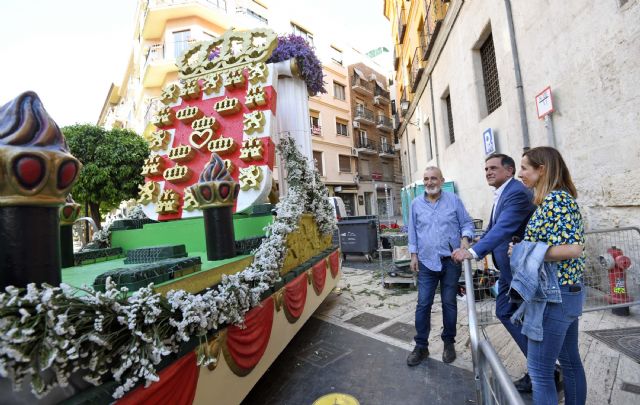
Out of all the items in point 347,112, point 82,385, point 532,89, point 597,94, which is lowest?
point 82,385

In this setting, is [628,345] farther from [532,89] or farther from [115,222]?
[115,222]

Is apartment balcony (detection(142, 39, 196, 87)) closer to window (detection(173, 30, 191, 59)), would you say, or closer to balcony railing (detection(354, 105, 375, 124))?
window (detection(173, 30, 191, 59))

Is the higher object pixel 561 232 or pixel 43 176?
pixel 43 176

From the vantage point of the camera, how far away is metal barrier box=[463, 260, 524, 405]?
115 cm

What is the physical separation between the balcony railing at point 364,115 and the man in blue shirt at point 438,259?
26.5 meters

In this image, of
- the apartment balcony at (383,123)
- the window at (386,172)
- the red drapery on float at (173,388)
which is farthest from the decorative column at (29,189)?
the apartment balcony at (383,123)

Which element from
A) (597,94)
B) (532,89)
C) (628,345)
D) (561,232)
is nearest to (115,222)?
(561,232)

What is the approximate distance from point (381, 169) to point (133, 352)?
31.1 metres

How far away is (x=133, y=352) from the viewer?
134cm

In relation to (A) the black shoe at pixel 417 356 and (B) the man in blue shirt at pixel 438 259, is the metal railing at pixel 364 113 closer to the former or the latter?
(B) the man in blue shirt at pixel 438 259

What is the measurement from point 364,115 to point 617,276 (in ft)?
90.9

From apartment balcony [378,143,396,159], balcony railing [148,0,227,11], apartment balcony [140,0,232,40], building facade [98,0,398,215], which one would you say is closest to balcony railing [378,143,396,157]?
apartment balcony [378,143,396,159]

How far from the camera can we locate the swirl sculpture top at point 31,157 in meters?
1.18

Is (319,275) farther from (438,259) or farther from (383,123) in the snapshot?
(383,123)
